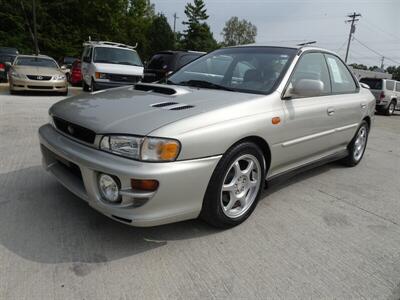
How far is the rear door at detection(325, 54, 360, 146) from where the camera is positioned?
13.2 feet

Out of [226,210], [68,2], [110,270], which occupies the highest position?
[68,2]

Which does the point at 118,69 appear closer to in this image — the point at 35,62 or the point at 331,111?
the point at 35,62

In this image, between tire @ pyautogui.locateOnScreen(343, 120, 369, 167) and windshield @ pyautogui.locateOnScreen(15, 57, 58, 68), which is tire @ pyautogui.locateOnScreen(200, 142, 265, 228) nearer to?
tire @ pyautogui.locateOnScreen(343, 120, 369, 167)

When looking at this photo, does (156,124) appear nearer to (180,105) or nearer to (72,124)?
(180,105)

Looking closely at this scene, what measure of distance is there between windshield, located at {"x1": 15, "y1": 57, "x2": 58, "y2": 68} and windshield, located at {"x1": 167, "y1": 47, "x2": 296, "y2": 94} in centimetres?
870

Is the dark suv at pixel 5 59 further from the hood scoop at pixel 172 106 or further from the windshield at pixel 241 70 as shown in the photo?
the hood scoop at pixel 172 106

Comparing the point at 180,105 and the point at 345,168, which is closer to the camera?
the point at 180,105

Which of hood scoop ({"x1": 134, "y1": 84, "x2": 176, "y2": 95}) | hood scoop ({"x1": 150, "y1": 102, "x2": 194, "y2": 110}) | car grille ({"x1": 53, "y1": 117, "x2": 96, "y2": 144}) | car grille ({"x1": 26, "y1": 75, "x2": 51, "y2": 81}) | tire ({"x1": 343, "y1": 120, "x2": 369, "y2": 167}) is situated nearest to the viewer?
car grille ({"x1": 53, "y1": 117, "x2": 96, "y2": 144})

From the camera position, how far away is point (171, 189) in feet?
7.55

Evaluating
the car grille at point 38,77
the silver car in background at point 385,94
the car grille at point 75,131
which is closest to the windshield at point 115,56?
the car grille at point 38,77

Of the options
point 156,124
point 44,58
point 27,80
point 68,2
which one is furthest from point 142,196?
point 68,2

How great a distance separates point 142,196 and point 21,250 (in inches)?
38.0

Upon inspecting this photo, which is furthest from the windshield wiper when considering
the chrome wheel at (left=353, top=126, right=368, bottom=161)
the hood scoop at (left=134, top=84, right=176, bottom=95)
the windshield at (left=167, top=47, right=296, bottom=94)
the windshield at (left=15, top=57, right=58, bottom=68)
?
the windshield at (left=15, top=57, right=58, bottom=68)

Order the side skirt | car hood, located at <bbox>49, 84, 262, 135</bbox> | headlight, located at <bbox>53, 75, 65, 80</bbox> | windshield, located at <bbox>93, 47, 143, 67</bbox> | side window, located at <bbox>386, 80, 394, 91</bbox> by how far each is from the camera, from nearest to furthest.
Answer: car hood, located at <bbox>49, 84, 262, 135</bbox>, the side skirt, headlight, located at <bbox>53, 75, 65, 80</bbox>, windshield, located at <bbox>93, 47, 143, 67</bbox>, side window, located at <bbox>386, 80, 394, 91</bbox>
